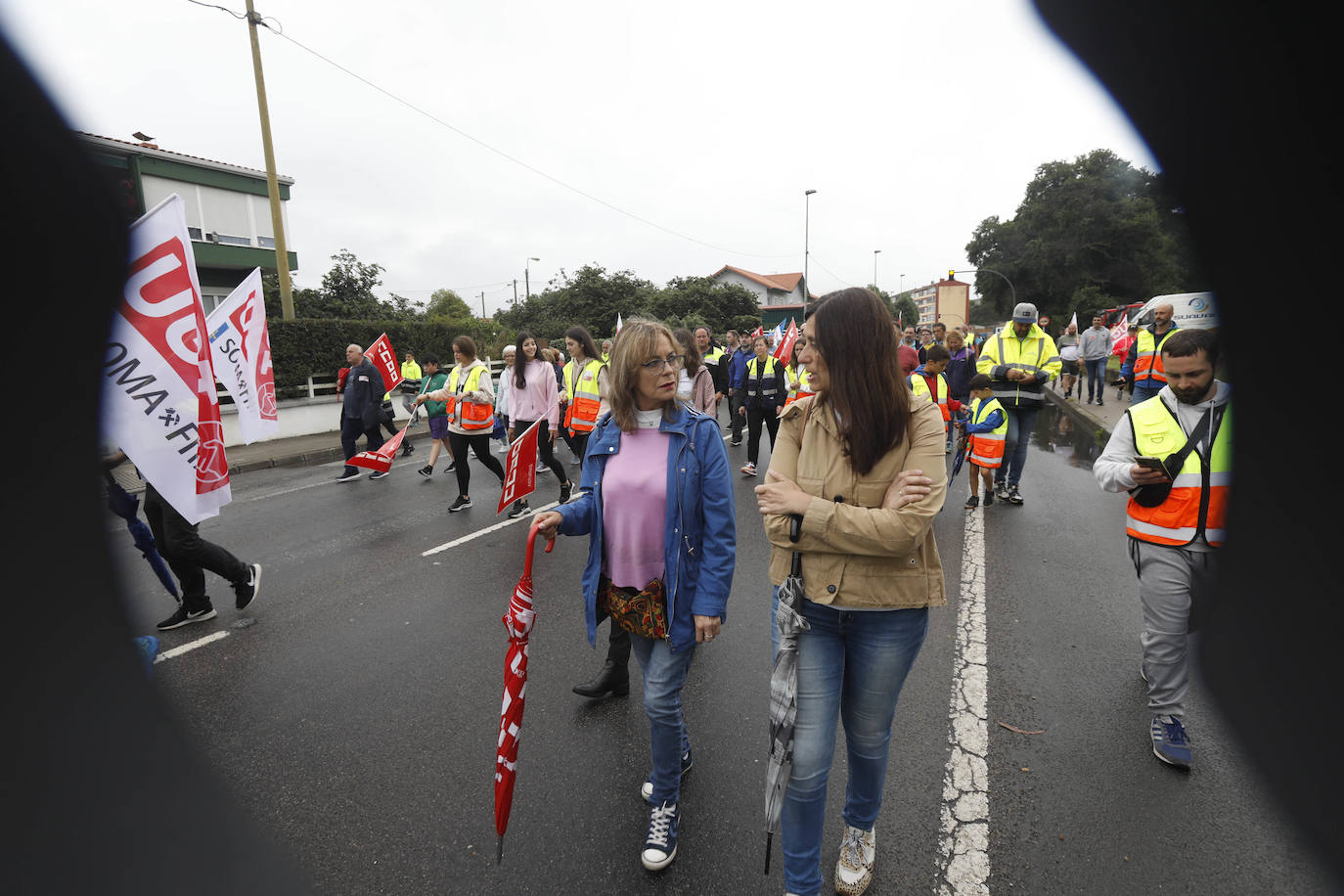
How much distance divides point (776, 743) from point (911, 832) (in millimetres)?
913

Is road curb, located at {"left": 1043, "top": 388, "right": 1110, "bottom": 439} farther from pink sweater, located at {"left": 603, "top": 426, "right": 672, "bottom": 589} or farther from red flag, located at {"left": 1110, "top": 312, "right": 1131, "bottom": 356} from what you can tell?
pink sweater, located at {"left": 603, "top": 426, "right": 672, "bottom": 589}

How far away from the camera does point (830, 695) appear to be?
183cm

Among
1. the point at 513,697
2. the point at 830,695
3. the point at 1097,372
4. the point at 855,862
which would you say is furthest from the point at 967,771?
the point at 1097,372

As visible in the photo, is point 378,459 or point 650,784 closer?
point 650,784

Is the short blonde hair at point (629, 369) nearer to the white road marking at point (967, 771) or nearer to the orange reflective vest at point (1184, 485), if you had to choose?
the white road marking at point (967, 771)

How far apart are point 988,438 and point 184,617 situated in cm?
709

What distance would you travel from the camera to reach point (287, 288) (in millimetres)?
13312

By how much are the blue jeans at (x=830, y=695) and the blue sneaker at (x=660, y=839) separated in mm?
455

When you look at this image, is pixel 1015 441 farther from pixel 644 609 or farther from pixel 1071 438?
pixel 644 609

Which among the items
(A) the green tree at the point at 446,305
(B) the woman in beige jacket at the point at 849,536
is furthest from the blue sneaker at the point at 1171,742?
(A) the green tree at the point at 446,305

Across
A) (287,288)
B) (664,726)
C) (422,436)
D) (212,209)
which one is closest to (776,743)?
(664,726)

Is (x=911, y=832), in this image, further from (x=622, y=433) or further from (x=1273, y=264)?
(x=1273, y=264)

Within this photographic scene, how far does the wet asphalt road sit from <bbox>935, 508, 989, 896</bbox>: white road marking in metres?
0.04

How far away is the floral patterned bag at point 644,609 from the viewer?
216cm
